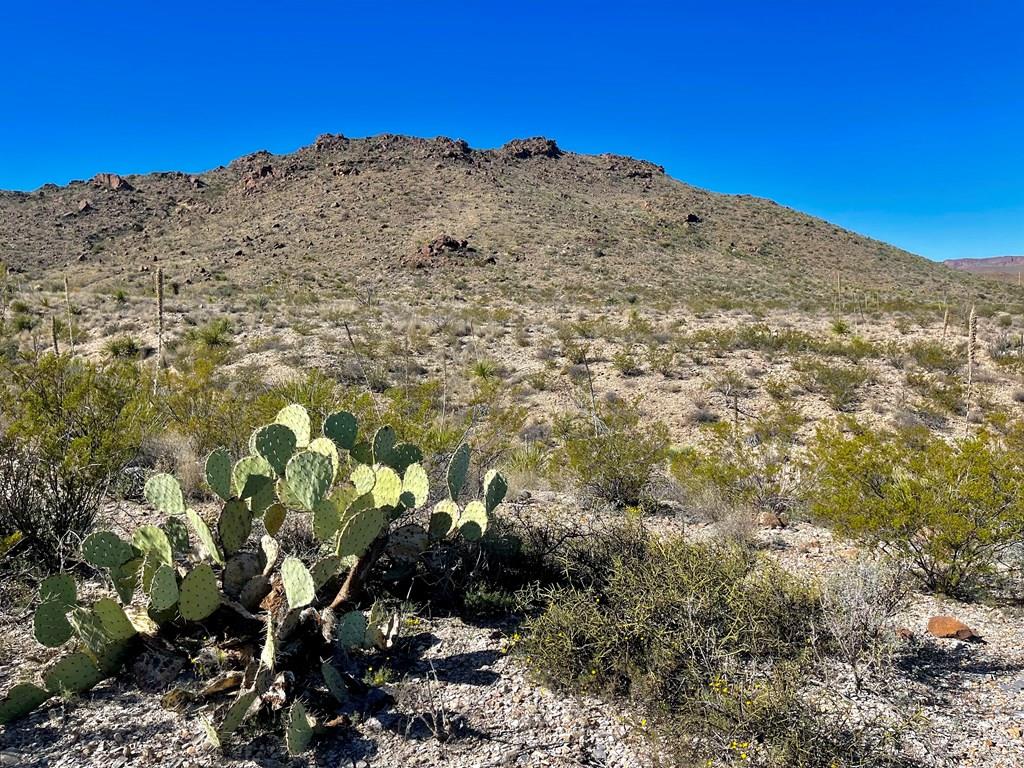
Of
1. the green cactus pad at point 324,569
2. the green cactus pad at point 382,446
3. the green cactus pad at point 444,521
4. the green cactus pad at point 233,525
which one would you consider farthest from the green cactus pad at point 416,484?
the green cactus pad at point 233,525

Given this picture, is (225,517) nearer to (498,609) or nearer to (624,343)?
(498,609)

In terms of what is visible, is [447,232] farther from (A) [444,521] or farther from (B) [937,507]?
(B) [937,507]

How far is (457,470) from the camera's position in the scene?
406cm

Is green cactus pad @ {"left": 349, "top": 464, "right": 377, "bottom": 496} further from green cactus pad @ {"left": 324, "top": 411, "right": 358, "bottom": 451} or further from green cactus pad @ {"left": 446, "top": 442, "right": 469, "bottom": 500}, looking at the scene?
green cactus pad @ {"left": 324, "top": 411, "right": 358, "bottom": 451}

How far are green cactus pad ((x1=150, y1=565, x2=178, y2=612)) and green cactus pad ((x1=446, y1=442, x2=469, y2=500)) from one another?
1617mm

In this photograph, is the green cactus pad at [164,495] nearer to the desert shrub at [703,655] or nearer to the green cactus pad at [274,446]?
the green cactus pad at [274,446]

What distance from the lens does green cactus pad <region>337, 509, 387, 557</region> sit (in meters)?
3.15

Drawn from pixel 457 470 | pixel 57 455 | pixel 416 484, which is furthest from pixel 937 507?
pixel 57 455

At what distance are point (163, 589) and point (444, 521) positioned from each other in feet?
5.21

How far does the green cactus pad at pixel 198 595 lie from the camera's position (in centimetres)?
291

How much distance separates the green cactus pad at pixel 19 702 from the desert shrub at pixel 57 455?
1209mm

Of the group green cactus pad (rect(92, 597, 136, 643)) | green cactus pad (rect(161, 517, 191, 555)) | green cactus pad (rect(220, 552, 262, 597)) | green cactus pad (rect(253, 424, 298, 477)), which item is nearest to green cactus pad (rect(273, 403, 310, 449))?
green cactus pad (rect(253, 424, 298, 477))

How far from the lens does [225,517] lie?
3432mm

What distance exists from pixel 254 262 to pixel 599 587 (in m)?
40.7
